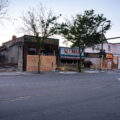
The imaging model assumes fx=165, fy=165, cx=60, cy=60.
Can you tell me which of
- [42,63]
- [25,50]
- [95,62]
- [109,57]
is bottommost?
[42,63]

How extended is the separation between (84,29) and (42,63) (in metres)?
8.99

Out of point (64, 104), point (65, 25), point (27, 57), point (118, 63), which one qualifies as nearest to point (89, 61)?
point (118, 63)

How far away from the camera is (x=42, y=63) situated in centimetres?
2781

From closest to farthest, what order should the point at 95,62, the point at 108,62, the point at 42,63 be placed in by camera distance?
the point at 42,63
the point at 95,62
the point at 108,62

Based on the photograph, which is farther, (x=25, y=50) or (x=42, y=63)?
(x=42, y=63)

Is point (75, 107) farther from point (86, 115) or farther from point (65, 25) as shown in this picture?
point (65, 25)

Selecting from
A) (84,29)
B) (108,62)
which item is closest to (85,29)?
(84,29)

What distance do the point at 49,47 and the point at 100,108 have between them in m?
24.3

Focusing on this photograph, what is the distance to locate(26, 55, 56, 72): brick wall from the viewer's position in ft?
87.3

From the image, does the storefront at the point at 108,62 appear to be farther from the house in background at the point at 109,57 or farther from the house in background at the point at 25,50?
the house in background at the point at 25,50

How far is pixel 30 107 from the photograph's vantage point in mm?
5852

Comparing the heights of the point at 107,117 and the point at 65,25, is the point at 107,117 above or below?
below

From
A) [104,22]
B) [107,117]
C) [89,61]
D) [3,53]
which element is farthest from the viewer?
[89,61]

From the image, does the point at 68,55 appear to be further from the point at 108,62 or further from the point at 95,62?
the point at 108,62
